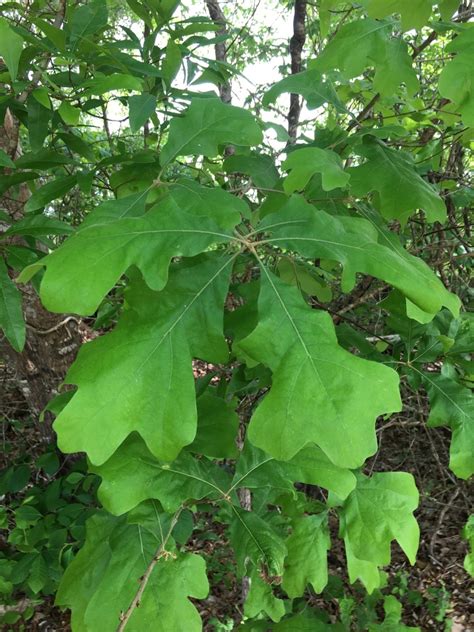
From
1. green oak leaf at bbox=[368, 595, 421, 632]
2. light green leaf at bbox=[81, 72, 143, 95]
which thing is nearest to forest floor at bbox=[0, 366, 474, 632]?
green oak leaf at bbox=[368, 595, 421, 632]

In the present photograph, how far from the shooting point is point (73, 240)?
34.1 inches

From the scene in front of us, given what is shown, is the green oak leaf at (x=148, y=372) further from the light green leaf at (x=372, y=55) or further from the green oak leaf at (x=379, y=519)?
Result: the light green leaf at (x=372, y=55)

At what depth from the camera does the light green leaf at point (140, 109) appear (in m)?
1.29

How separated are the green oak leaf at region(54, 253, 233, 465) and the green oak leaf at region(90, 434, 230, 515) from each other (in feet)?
0.65

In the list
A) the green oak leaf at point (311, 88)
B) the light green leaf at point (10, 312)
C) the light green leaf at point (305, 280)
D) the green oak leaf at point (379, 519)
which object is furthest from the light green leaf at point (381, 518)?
the green oak leaf at point (311, 88)

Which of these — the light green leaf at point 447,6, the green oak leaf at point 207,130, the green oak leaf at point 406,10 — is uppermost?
the light green leaf at point 447,6

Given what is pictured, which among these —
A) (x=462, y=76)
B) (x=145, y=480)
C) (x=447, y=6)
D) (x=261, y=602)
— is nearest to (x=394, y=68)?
(x=447, y=6)

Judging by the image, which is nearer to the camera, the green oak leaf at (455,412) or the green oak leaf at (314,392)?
the green oak leaf at (314,392)

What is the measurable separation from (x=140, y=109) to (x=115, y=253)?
629 mm

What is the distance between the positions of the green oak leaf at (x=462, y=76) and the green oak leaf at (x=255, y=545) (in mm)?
950

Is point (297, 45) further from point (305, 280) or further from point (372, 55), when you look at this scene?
point (305, 280)

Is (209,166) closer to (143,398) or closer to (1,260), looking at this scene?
(1,260)

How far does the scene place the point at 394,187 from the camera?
132cm

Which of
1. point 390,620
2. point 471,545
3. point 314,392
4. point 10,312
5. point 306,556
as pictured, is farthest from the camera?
point 390,620
